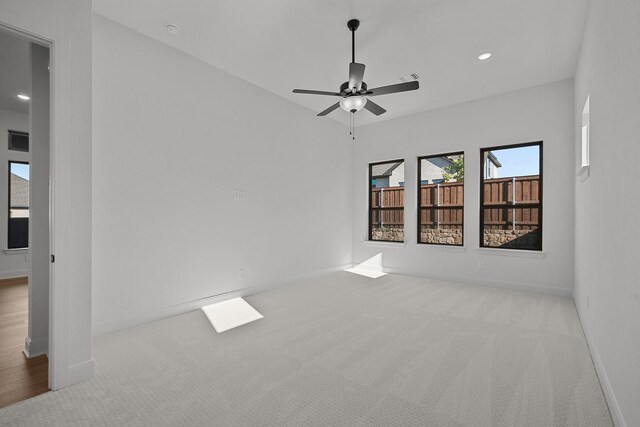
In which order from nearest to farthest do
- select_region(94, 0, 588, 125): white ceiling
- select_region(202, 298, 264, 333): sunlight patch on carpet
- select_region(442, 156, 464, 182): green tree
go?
select_region(94, 0, 588, 125): white ceiling → select_region(202, 298, 264, 333): sunlight patch on carpet → select_region(442, 156, 464, 182): green tree

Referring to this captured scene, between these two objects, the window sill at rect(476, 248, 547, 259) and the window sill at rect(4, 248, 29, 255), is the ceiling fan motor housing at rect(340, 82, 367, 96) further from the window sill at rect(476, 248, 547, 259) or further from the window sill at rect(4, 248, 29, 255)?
the window sill at rect(4, 248, 29, 255)

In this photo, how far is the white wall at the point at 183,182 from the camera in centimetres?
284

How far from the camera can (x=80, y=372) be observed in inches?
78.6

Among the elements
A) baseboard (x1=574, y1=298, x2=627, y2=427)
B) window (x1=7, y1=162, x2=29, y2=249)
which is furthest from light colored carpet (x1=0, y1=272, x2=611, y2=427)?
window (x1=7, y1=162, x2=29, y2=249)

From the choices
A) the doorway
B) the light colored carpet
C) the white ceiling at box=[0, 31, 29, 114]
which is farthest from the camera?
the white ceiling at box=[0, 31, 29, 114]

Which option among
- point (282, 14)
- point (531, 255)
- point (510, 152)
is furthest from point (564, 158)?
point (282, 14)

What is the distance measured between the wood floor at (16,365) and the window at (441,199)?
5129 millimetres

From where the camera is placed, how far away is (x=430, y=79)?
4.05m

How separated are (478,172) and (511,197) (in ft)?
2.06

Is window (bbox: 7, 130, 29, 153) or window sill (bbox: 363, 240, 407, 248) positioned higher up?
window (bbox: 7, 130, 29, 153)

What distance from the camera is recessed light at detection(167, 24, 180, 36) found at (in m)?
2.93

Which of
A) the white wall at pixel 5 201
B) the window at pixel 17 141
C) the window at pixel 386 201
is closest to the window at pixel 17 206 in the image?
the white wall at pixel 5 201

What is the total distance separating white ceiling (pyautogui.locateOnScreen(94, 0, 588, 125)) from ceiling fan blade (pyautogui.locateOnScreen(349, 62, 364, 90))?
578 mm

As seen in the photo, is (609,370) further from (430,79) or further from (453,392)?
(430,79)
